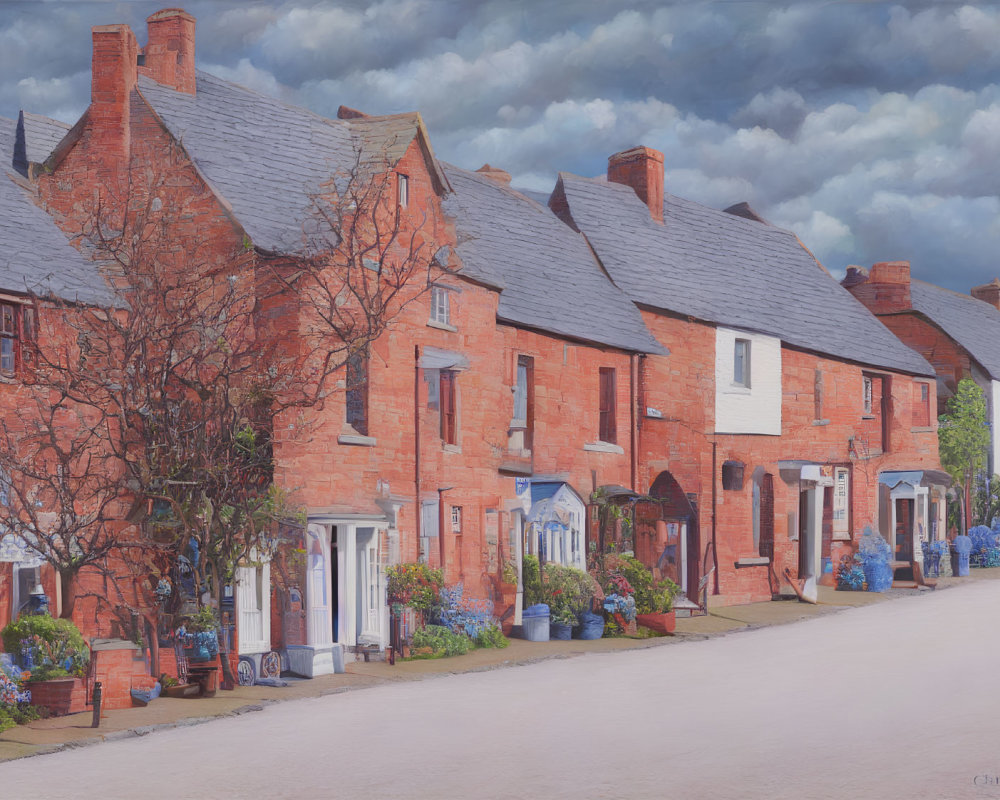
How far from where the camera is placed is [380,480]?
2278cm

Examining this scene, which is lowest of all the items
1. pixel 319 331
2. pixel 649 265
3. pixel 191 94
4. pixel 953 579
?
pixel 953 579

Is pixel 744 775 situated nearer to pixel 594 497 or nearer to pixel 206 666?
pixel 206 666

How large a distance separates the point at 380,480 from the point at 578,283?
10.6 metres

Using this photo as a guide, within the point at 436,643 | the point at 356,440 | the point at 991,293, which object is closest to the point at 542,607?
the point at 436,643

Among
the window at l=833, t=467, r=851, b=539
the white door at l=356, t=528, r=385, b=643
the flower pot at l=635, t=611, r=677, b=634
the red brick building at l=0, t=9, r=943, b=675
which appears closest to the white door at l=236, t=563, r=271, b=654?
the red brick building at l=0, t=9, r=943, b=675

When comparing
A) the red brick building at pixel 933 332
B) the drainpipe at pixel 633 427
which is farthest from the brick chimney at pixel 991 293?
the drainpipe at pixel 633 427

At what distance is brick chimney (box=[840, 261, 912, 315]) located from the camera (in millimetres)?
47438

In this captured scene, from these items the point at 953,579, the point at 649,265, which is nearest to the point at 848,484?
the point at 953,579

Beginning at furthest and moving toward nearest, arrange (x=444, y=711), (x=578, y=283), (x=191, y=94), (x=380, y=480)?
(x=578, y=283) < (x=191, y=94) < (x=380, y=480) < (x=444, y=711)

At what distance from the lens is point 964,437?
149 ft

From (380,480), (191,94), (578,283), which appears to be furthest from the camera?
(578,283)

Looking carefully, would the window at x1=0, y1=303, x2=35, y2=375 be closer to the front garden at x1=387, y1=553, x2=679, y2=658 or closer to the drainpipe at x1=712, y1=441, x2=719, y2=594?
the front garden at x1=387, y1=553, x2=679, y2=658

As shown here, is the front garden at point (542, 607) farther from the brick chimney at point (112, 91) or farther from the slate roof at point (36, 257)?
the brick chimney at point (112, 91)

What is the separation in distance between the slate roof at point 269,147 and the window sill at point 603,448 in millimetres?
8597
